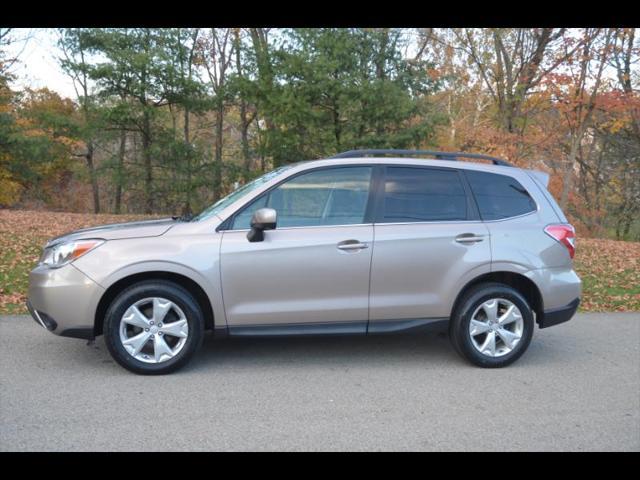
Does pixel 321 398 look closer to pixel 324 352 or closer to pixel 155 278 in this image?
pixel 324 352

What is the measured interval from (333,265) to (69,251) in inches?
85.8

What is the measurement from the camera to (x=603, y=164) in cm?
2600

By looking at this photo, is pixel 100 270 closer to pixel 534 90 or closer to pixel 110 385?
pixel 110 385

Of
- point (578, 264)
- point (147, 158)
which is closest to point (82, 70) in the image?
point (147, 158)

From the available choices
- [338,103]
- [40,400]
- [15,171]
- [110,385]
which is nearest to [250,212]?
[110,385]

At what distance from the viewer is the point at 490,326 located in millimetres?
5316

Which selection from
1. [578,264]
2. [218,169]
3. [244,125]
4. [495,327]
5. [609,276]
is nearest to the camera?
[495,327]

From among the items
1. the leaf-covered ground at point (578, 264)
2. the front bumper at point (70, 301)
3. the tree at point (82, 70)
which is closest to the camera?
the front bumper at point (70, 301)

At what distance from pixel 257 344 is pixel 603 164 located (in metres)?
24.2

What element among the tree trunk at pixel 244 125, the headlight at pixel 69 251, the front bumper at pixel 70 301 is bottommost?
the front bumper at pixel 70 301

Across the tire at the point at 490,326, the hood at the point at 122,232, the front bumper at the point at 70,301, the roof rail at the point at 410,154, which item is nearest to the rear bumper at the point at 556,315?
the tire at the point at 490,326

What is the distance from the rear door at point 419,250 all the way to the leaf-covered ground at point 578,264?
4053 mm

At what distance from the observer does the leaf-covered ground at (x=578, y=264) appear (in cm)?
860

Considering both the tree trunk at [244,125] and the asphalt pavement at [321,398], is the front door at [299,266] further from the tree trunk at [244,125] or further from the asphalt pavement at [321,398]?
the tree trunk at [244,125]
